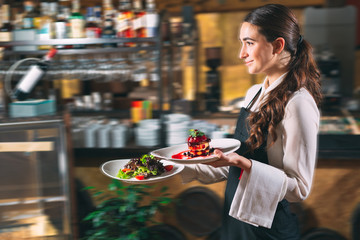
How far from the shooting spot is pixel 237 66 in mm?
4051

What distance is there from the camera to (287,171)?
133cm

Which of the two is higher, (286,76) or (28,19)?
(28,19)

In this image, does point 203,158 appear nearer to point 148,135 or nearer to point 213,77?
point 148,135

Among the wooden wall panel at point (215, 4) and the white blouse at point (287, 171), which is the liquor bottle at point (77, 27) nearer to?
the wooden wall panel at point (215, 4)

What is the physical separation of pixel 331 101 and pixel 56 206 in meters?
2.24

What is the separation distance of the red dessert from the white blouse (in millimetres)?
167

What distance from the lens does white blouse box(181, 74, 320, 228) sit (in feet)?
4.25

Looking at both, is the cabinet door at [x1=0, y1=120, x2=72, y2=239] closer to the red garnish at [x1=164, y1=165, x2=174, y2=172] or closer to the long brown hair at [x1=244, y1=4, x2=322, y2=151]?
the red garnish at [x1=164, y1=165, x2=174, y2=172]

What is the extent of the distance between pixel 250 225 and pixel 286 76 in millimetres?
560

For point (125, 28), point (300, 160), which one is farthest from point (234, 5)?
point (300, 160)

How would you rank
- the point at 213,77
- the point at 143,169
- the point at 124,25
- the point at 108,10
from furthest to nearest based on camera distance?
the point at 213,77 → the point at 108,10 → the point at 124,25 → the point at 143,169

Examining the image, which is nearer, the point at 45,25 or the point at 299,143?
the point at 299,143

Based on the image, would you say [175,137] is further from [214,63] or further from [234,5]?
[234,5]

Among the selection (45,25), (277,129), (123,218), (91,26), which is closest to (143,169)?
(277,129)
